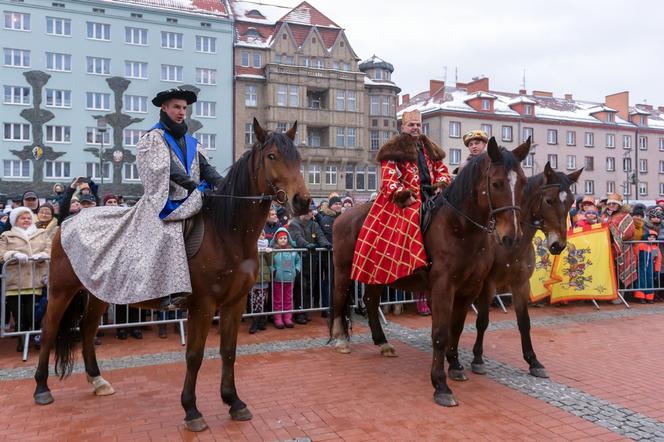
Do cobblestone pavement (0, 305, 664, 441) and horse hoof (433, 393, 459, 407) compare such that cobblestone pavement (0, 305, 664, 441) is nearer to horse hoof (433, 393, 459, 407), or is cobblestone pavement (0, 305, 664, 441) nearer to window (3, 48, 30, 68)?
horse hoof (433, 393, 459, 407)

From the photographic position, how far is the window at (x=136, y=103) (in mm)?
40625

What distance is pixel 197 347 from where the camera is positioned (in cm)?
437

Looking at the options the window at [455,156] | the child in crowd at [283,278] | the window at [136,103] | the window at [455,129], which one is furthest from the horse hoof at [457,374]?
the window at [455,129]

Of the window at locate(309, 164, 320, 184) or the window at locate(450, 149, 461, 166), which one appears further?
the window at locate(450, 149, 461, 166)

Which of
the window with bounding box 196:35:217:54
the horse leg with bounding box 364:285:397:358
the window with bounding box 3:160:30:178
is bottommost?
the horse leg with bounding box 364:285:397:358

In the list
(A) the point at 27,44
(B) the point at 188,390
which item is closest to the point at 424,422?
(B) the point at 188,390

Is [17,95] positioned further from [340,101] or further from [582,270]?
[582,270]

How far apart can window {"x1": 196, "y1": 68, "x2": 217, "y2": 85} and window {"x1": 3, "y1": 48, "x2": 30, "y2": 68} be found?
12.2m

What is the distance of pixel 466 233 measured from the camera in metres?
5.23

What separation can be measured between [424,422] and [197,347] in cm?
203

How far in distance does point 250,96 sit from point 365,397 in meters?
41.4

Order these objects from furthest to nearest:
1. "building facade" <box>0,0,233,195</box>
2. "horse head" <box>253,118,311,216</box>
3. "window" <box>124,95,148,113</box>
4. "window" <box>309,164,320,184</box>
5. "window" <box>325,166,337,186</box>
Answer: "window" <box>325,166,337,186</box> < "window" <box>309,164,320,184</box> < "window" <box>124,95,148,113</box> < "building facade" <box>0,0,233,195</box> < "horse head" <box>253,118,311,216</box>

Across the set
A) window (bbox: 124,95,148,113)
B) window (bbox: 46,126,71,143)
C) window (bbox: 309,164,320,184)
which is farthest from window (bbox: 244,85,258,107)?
window (bbox: 46,126,71,143)

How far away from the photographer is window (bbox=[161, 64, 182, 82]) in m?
41.8
